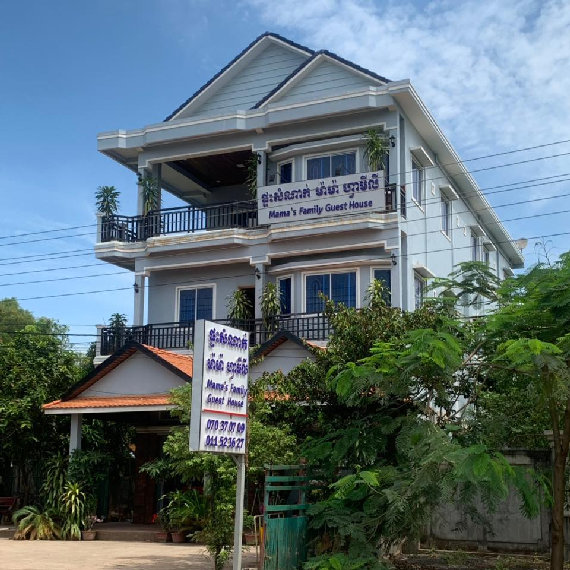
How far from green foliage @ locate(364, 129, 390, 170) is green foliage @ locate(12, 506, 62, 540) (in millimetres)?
12567

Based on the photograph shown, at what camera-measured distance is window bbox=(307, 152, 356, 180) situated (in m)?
26.3

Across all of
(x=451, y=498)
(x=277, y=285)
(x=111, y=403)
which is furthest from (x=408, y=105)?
(x=451, y=498)

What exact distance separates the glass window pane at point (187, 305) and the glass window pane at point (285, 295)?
10.3 feet

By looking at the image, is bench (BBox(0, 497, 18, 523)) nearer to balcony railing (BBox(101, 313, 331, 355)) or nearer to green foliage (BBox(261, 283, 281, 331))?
balcony railing (BBox(101, 313, 331, 355))

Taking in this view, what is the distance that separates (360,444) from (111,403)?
29.9ft

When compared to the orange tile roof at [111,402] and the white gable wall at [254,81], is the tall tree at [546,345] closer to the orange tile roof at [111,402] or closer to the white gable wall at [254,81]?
the orange tile roof at [111,402]

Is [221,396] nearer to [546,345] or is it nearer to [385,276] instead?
[546,345]

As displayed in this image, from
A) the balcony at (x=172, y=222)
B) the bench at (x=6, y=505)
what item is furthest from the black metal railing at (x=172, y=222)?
the bench at (x=6, y=505)

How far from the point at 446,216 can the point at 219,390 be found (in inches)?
793

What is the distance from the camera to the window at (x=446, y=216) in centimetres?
2983

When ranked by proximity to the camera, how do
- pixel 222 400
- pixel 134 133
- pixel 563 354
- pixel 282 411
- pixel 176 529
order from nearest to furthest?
pixel 222 400 → pixel 563 354 → pixel 282 411 → pixel 176 529 → pixel 134 133

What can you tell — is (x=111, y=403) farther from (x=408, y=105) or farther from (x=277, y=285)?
(x=408, y=105)

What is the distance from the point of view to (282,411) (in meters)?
15.8

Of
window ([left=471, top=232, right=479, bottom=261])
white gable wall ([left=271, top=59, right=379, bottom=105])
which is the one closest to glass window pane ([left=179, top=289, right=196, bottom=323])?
white gable wall ([left=271, top=59, right=379, bottom=105])
